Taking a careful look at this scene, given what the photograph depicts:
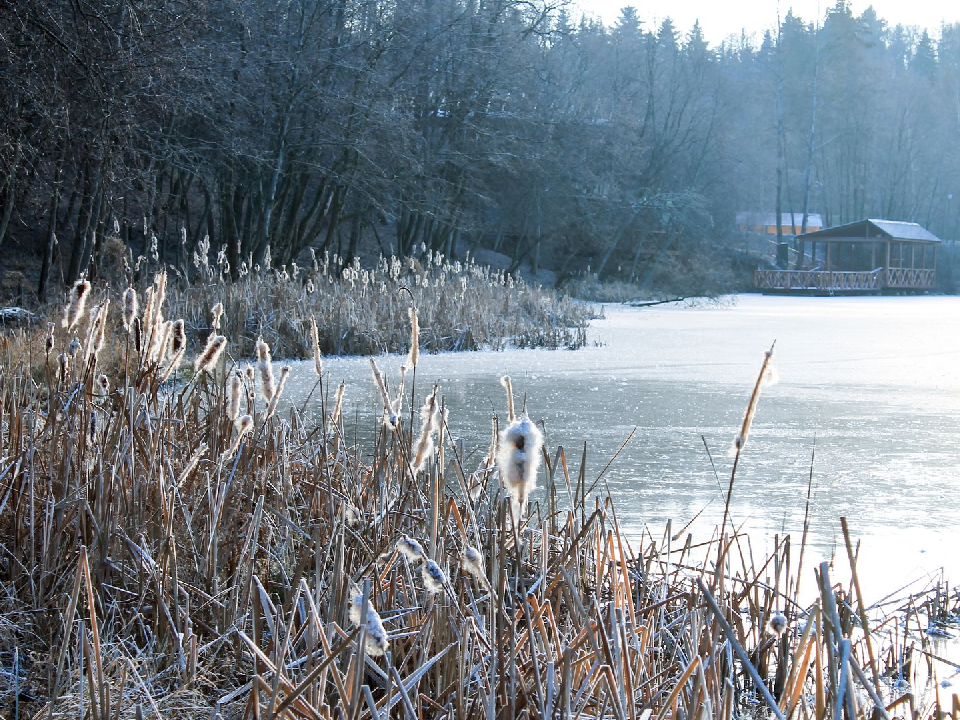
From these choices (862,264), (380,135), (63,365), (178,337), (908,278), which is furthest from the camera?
(862,264)

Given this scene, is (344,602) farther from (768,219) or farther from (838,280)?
(768,219)

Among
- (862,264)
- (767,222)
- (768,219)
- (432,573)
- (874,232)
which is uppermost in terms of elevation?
(768,219)

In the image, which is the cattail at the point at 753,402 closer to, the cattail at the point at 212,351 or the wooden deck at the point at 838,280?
the cattail at the point at 212,351

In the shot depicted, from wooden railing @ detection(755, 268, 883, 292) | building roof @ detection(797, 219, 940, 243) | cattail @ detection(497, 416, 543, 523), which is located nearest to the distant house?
building roof @ detection(797, 219, 940, 243)

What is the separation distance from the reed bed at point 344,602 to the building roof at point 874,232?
43099mm

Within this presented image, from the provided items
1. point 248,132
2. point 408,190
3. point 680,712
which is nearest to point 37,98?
point 680,712

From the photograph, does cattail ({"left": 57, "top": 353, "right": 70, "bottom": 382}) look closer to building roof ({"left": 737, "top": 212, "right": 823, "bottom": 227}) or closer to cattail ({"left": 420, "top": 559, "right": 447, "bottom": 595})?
cattail ({"left": 420, "top": 559, "right": 447, "bottom": 595})

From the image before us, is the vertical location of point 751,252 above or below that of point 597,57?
below

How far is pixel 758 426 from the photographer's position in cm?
588

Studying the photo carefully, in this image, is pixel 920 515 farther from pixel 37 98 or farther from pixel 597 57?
pixel 597 57

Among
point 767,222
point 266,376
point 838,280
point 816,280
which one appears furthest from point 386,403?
point 767,222

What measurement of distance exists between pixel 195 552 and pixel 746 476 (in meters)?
2.73

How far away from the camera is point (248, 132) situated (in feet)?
56.4

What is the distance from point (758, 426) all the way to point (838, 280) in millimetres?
36794
